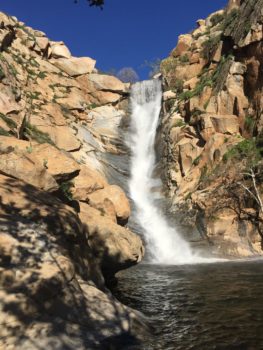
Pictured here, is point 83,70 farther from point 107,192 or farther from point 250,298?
point 250,298

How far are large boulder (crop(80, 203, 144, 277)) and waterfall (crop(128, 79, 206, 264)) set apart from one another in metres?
11.1

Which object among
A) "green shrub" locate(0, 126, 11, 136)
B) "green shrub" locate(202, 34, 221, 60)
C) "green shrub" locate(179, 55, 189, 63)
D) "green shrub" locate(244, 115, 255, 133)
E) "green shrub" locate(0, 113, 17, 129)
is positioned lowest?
"green shrub" locate(0, 126, 11, 136)

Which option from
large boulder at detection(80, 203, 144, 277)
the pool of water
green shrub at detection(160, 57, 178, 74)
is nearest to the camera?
the pool of water

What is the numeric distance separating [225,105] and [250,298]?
2885 cm

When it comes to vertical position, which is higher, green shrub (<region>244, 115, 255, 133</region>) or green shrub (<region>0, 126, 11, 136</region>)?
green shrub (<region>244, 115, 255, 133</region>)

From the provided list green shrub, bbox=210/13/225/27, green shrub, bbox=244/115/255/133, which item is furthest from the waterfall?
green shrub, bbox=210/13/225/27

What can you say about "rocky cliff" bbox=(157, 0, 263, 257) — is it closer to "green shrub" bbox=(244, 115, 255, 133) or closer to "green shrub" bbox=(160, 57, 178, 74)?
"green shrub" bbox=(244, 115, 255, 133)

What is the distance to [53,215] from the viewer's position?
11.0 metres

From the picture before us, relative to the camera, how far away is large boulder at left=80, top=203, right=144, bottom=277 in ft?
51.9

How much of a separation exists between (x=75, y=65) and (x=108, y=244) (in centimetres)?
4866

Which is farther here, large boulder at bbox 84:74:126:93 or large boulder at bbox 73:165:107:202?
large boulder at bbox 84:74:126:93

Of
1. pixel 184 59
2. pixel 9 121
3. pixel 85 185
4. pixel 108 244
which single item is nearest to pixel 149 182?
pixel 184 59

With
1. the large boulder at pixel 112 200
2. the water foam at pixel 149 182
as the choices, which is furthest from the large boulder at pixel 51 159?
the water foam at pixel 149 182

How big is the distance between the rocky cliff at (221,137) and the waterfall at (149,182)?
1876mm
